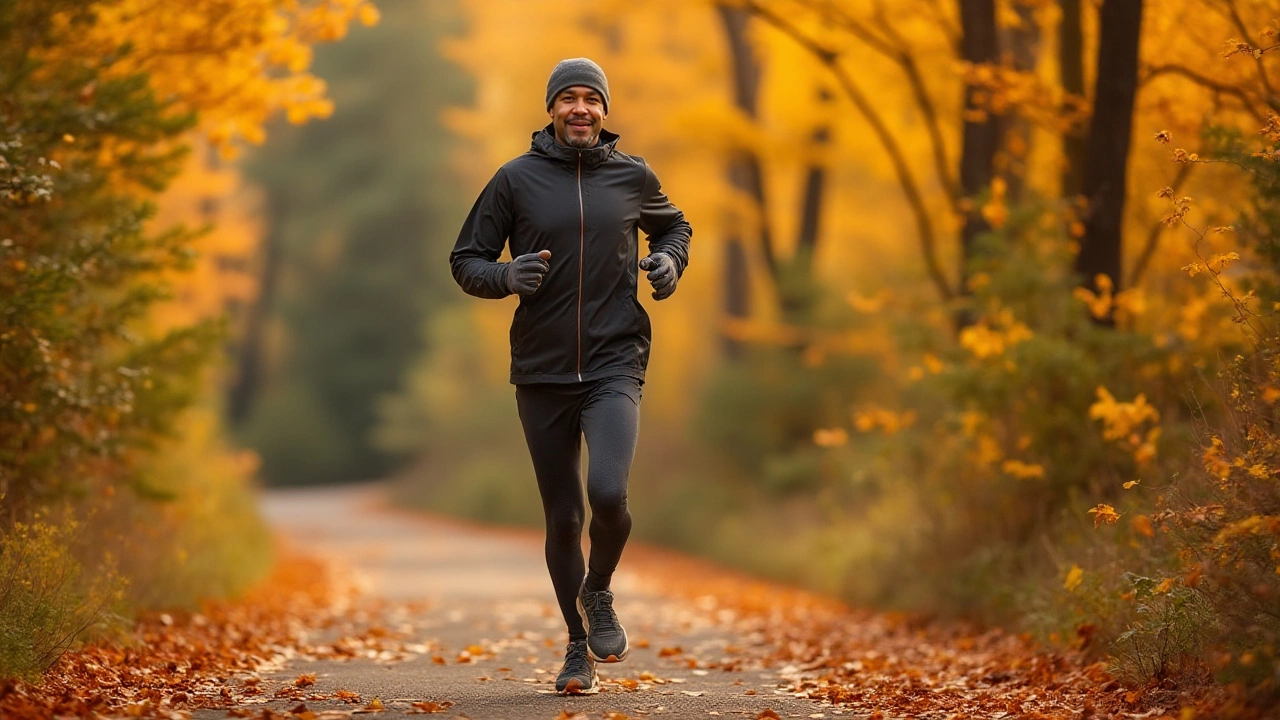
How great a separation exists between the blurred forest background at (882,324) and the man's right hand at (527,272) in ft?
7.77

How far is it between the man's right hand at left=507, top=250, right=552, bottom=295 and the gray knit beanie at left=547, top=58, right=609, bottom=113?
2.40 feet

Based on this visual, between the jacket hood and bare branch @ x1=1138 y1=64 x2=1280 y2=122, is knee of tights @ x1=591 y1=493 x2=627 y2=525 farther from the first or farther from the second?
bare branch @ x1=1138 y1=64 x2=1280 y2=122

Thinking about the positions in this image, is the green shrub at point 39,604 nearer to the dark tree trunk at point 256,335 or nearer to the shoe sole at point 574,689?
the shoe sole at point 574,689

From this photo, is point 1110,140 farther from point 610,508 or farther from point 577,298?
point 610,508

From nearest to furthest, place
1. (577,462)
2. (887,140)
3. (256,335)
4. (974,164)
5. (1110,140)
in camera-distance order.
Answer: (577,462) → (1110,140) → (974,164) → (887,140) → (256,335)

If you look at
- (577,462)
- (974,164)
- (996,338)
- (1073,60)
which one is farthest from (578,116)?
(974,164)

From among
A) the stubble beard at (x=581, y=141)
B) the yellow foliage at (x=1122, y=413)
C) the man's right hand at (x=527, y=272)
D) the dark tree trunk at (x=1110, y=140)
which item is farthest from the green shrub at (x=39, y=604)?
the dark tree trunk at (x=1110, y=140)

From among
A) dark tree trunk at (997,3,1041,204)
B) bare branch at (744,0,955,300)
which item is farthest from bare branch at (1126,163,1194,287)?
bare branch at (744,0,955,300)

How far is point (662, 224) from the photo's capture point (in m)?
6.63

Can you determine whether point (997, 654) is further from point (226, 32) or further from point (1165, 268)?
point (226, 32)

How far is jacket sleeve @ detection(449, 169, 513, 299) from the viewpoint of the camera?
6.19m

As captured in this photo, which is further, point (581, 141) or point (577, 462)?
point (577, 462)

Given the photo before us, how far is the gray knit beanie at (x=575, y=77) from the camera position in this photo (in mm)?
6234

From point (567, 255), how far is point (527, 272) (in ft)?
0.94
